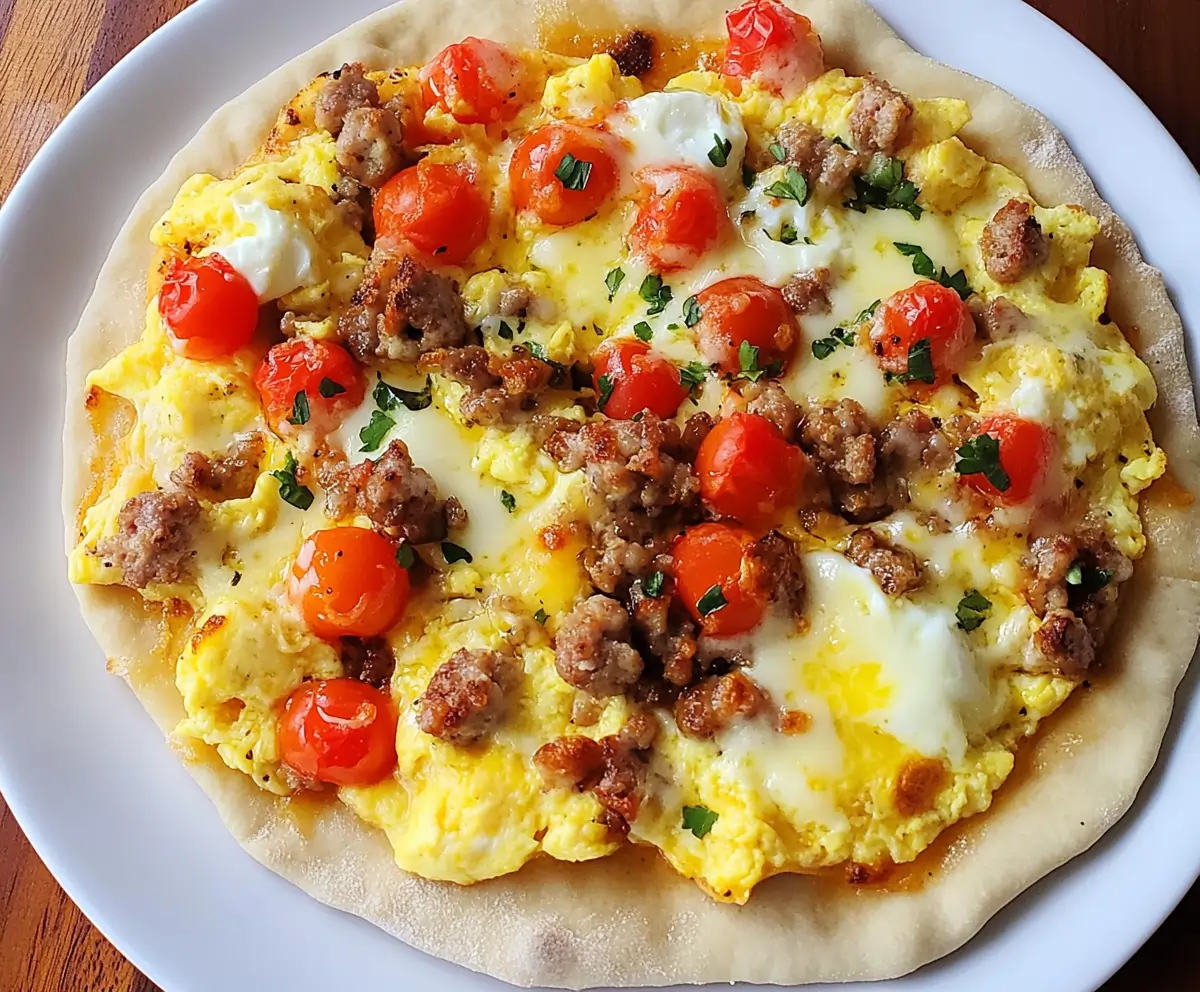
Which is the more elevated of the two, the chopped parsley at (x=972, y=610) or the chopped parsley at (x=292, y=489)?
the chopped parsley at (x=972, y=610)

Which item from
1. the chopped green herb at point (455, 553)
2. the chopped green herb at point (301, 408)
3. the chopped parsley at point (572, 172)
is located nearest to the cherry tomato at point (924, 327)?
the chopped parsley at point (572, 172)

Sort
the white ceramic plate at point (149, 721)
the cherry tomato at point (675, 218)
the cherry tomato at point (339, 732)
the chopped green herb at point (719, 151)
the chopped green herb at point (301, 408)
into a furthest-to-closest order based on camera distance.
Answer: the chopped green herb at point (719, 151)
the cherry tomato at point (675, 218)
the chopped green herb at point (301, 408)
the white ceramic plate at point (149, 721)
the cherry tomato at point (339, 732)

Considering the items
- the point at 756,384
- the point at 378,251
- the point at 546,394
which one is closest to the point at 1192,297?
the point at 756,384

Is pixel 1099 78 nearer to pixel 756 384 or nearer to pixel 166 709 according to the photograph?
pixel 756 384

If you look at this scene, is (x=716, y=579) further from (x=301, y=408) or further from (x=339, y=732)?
(x=301, y=408)

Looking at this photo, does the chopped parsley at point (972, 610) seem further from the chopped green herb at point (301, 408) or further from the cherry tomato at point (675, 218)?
the chopped green herb at point (301, 408)

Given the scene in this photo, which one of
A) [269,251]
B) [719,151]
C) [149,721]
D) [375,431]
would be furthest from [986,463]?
[149,721]
